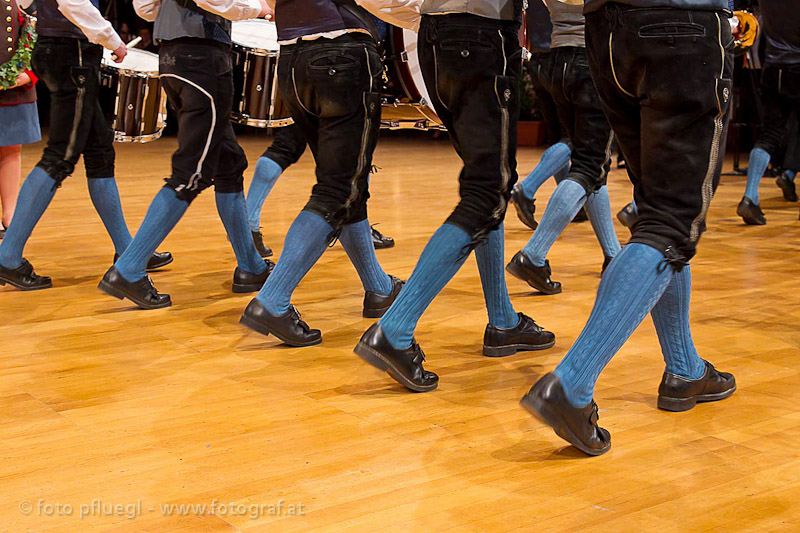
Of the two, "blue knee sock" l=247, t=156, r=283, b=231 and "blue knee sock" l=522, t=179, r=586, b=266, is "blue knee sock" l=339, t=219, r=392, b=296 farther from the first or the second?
"blue knee sock" l=247, t=156, r=283, b=231

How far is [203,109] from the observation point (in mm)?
3436

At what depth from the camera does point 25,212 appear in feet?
12.4

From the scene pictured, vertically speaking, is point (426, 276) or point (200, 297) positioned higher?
point (426, 276)

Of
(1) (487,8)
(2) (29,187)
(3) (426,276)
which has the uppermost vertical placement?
(1) (487,8)

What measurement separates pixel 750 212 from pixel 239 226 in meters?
2.99

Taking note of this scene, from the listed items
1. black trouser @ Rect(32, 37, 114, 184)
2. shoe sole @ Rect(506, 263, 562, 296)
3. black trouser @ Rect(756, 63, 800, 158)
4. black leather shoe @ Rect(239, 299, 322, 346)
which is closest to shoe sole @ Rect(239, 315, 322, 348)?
black leather shoe @ Rect(239, 299, 322, 346)

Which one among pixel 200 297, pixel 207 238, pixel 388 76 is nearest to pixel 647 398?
pixel 388 76

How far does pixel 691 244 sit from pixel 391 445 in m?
0.81

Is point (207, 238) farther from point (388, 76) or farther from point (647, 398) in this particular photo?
point (647, 398)

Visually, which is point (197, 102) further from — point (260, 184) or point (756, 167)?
point (756, 167)

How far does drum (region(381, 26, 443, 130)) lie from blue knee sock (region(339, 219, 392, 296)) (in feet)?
1.53

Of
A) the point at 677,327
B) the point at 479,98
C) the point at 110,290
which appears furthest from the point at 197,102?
the point at 677,327

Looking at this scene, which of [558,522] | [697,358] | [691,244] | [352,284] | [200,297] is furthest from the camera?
[352,284]

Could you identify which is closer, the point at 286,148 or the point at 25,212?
the point at 25,212
